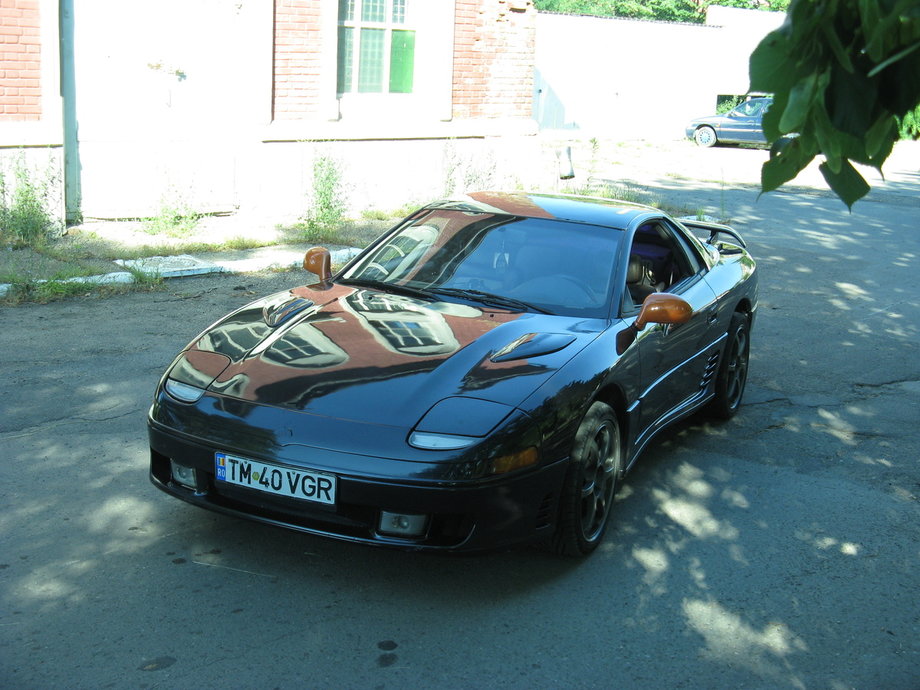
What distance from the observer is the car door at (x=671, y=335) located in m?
5.28

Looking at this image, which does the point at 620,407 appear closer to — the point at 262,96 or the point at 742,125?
the point at 262,96

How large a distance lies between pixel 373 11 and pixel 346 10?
0.50 meters

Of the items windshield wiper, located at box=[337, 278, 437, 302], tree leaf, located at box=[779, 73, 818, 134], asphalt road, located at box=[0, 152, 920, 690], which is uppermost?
tree leaf, located at box=[779, 73, 818, 134]

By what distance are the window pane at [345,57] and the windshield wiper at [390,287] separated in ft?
28.5

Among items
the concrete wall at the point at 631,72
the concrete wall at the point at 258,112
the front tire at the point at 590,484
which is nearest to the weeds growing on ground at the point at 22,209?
the concrete wall at the point at 258,112

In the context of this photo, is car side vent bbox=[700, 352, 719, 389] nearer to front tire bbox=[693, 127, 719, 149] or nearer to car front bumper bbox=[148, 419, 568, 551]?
car front bumper bbox=[148, 419, 568, 551]

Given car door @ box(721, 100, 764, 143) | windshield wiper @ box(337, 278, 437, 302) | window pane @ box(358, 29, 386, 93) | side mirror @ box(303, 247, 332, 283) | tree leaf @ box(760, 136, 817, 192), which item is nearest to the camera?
tree leaf @ box(760, 136, 817, 192)

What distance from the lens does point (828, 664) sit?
3.93m

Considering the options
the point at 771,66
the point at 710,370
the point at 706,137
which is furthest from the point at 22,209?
the point at 706,137

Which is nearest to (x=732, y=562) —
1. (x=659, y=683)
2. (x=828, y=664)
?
(x=828, y=664)

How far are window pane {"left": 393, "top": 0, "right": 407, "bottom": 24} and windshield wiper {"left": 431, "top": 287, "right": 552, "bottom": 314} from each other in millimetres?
9863

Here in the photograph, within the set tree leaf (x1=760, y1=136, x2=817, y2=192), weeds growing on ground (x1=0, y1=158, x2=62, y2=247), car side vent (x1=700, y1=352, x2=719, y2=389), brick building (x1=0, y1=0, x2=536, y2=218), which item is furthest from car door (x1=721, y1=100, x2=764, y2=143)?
tree leaf (x1=760, y1=136, x2=817, y2=192)

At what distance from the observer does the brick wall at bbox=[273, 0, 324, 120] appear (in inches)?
504

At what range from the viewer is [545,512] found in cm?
427
